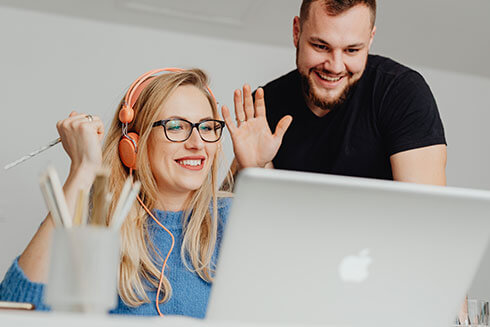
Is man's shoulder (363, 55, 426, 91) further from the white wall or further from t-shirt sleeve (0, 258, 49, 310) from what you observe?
the white wall

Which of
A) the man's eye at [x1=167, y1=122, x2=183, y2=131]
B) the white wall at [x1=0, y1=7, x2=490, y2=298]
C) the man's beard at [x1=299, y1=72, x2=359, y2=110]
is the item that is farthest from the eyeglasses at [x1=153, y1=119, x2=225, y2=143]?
the white wall at [x1=0, y1=7, x2=490, y2=298]

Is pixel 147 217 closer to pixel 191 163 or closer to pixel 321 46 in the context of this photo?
pixel 191 163

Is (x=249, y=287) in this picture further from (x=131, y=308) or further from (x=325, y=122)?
(x=325, y=122)

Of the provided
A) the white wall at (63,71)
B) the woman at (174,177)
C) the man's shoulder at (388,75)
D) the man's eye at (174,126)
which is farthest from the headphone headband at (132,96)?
the white wall at (63,71)

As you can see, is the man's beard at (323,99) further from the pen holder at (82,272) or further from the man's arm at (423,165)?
the pen holder at (82,272)

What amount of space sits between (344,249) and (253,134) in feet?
3.46

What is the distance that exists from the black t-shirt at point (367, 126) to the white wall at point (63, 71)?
139 centimetres

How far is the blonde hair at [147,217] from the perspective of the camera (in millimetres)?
1444

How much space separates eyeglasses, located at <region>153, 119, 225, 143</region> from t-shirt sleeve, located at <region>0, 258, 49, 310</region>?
60 cm

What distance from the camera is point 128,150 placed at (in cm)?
158

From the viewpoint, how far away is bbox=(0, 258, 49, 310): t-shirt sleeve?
1105mm

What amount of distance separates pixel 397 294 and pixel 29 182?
2.58 meters

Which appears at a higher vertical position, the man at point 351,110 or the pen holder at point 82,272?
the man at point 351,110

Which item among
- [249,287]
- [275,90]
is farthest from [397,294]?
[275,90]
